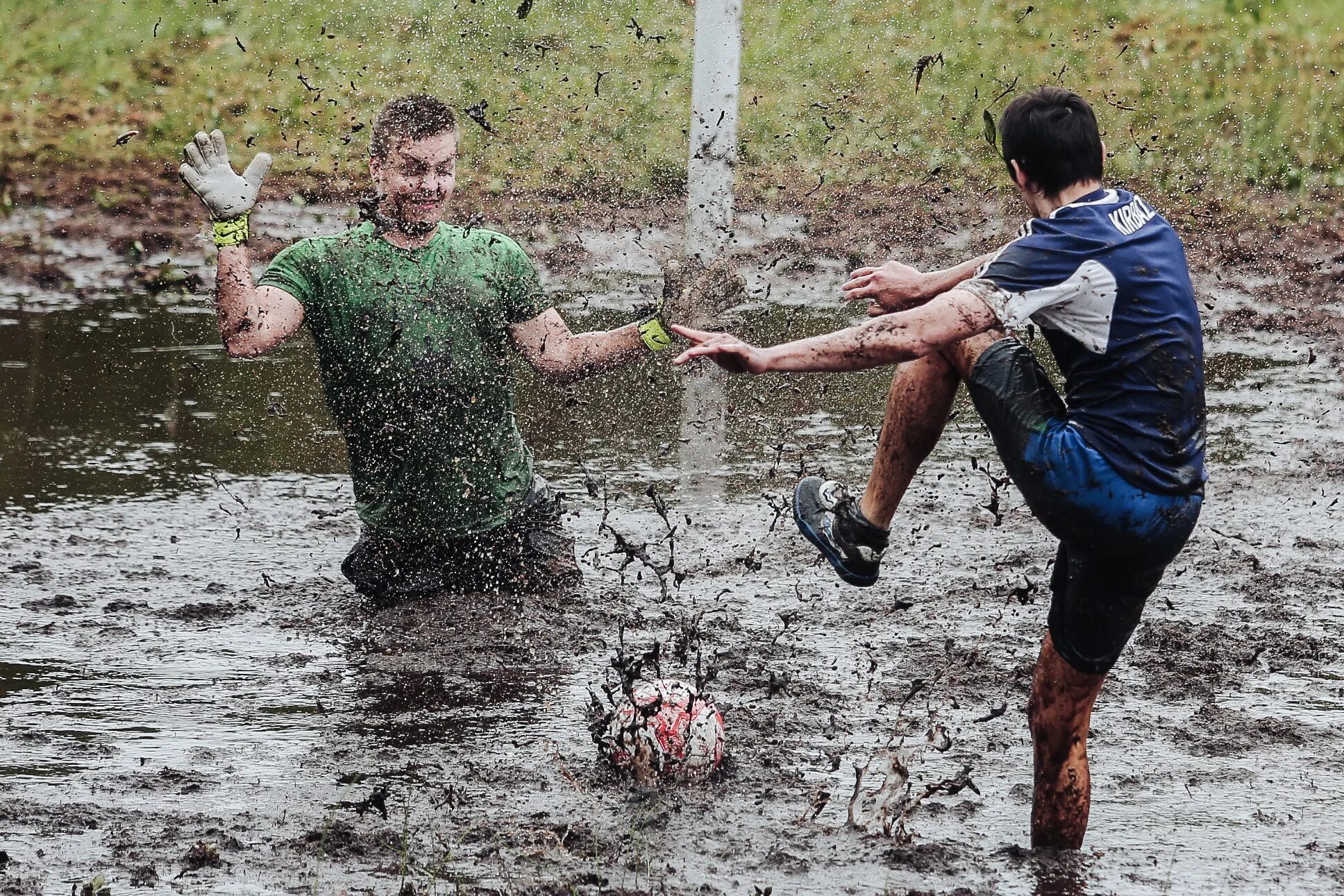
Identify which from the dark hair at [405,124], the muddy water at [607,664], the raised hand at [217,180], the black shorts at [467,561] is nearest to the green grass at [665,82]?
the muddy water at [607,664]

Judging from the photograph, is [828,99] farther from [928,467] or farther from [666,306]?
[666,306]

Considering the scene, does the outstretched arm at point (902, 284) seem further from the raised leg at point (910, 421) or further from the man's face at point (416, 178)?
the man's face at point (416, 178)

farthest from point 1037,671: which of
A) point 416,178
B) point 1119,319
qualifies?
point 416,178

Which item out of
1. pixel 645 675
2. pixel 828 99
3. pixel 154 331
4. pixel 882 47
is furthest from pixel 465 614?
pixel 882 47

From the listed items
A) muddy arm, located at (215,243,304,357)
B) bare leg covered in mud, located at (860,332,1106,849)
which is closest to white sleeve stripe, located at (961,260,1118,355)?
bare leg covered in mud, located at (860,332,1106,849)

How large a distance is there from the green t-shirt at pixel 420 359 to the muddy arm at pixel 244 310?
17cm

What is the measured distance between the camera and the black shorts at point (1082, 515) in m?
4.31

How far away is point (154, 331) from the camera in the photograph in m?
10.3

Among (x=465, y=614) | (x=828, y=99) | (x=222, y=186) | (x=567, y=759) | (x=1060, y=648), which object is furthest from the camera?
(x=828, y=99)

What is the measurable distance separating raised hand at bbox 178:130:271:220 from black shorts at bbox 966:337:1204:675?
8.92ft

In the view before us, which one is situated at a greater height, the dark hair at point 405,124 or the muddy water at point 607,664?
the dark hair at point 405,124

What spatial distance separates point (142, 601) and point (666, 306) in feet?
8.09

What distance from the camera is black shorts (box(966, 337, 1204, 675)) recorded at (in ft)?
14.1

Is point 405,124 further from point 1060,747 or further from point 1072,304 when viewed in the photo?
point 1060,747
